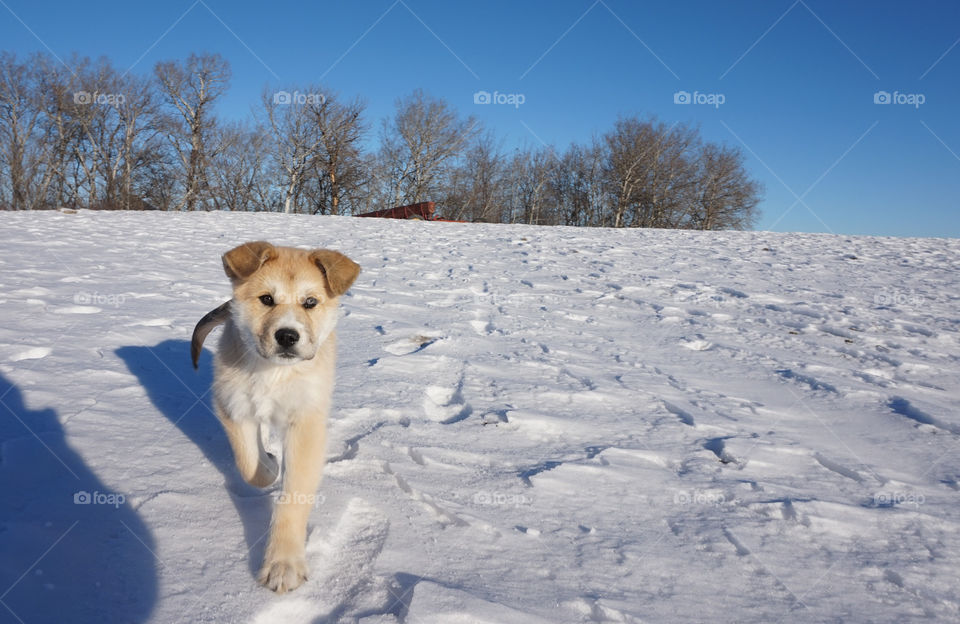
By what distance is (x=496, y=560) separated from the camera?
7.23ft

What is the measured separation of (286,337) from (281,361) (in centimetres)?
14

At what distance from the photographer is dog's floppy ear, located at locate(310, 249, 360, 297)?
3043mm

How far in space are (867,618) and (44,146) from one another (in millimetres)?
49016

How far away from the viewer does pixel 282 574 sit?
1.96 metres

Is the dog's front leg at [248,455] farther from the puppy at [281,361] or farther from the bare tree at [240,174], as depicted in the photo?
the bare tree at [240,174]

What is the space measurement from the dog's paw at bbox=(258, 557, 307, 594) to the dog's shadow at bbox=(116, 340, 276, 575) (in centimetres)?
10

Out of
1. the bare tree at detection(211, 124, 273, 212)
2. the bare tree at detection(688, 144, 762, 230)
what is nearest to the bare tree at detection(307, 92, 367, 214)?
the bare tree at detection(211, 124, 273, 212)

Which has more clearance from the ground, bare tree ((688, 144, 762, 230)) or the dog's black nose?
bare tree ((688, 144, 762, 230))

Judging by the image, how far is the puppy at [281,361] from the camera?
2.45 m

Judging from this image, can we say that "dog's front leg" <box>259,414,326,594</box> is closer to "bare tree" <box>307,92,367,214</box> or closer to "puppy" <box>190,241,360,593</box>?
"puppy" <box>190,241,360,593</box>

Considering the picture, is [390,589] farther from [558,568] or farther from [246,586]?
[558,568]

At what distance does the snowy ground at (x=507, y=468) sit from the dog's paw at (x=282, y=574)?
38 millimetres

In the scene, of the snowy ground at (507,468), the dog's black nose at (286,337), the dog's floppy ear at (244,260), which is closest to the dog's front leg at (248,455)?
the snowy ground at (507,468)

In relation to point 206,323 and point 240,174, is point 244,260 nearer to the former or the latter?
point 206,323
